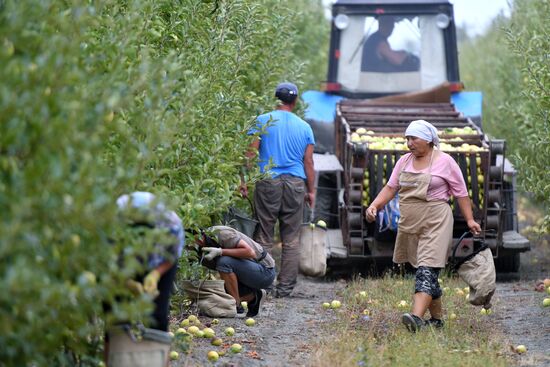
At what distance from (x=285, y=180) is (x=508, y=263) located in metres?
3.22

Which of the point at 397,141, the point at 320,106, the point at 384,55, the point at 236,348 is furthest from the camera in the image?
the point at 384,55

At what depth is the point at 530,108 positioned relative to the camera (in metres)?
15.1

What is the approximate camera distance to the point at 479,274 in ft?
28.6

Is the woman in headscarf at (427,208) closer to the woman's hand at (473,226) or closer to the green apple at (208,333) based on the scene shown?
the woman's hand at (473,226)

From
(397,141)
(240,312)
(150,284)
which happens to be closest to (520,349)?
(240,312)

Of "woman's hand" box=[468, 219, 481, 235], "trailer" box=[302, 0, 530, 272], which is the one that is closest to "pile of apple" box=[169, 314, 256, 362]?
"woman's hand" box=[468, 219, 481, 235]

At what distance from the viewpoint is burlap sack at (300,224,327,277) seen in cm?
1062

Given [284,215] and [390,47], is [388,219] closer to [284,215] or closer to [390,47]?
[284,215]

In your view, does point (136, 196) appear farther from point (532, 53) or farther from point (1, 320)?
point (532, 53)

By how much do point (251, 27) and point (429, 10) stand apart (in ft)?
20.6

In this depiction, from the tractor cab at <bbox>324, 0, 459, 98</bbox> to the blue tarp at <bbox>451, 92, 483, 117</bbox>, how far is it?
723 millimetres

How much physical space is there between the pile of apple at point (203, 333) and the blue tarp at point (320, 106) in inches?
224

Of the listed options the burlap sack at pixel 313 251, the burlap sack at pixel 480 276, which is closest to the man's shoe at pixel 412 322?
the burlap sack at pixel 480 276

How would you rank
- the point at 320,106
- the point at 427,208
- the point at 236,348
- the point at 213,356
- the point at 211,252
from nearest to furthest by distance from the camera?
the point at 213,356 → the point at 236,348 → the point at 427,208 → the point at 211,252 → the point at 320,106
